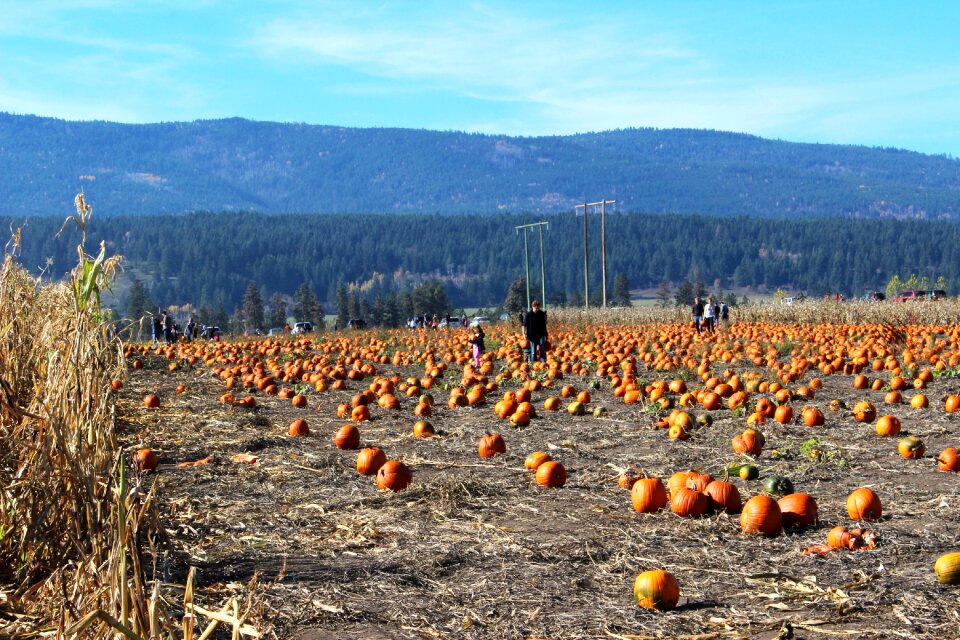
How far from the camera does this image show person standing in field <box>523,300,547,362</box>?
19.0 m

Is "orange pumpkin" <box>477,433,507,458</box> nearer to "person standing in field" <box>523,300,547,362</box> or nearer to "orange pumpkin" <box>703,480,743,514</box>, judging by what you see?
"orange pumpkin" <box>703,480,743,514</box>

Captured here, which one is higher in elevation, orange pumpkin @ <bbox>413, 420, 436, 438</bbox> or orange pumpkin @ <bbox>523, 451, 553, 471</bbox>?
orange pumpkin @ <bbox>523, 451, 553, 471</bbox>

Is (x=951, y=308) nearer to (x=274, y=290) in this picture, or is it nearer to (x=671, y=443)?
(x=671, y=443)

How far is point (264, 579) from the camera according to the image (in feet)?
16.9

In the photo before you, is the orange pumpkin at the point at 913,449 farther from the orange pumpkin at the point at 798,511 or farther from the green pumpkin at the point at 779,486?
the orange pumpkin at the point at 798,511

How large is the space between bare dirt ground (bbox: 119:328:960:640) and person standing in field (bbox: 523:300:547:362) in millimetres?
8711

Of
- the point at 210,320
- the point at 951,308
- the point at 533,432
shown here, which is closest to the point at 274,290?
the point at 210,320

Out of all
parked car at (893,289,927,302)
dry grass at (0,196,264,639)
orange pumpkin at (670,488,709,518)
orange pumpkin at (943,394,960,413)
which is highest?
dry grass at (0,196,264,639)

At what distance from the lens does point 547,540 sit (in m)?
5.94

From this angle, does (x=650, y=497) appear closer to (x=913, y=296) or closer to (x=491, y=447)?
(x=491, y=447)

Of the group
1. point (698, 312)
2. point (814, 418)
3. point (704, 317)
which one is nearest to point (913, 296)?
point (698, 312)

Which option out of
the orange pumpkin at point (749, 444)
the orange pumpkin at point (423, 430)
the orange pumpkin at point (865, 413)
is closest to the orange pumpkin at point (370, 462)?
the orange pumpkin at point (423, 430)

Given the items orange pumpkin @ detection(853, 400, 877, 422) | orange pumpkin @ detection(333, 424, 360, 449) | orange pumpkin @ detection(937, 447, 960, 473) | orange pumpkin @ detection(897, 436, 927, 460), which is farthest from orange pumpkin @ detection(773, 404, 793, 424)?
orange pumpkin @ detection(333, 424, 360, 449)

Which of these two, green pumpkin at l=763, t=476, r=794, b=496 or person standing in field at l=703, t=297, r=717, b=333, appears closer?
green pumpkin at l=763, t=476, r=794, b=496
